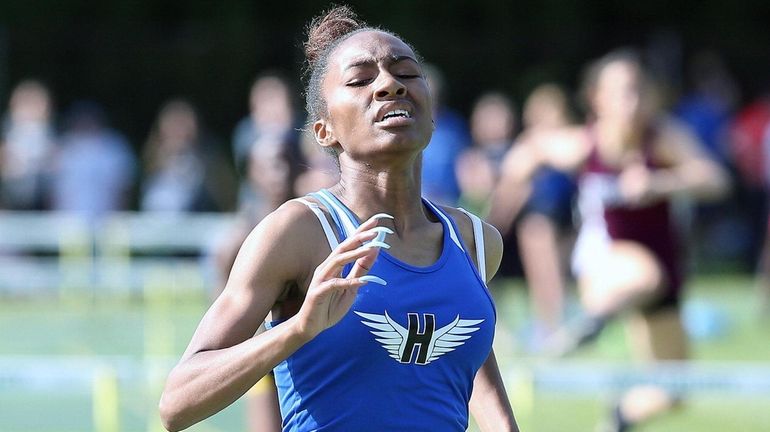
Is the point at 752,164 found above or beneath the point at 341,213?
above

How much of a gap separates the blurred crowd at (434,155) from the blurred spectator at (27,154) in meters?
0.01

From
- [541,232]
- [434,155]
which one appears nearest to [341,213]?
[541,232]

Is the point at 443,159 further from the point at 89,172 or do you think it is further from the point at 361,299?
the point at 361,299

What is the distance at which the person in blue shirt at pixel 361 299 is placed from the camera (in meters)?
3.32

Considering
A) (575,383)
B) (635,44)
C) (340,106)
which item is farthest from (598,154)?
(635,44)

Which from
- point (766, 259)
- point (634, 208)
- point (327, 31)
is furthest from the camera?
point (766, 259)

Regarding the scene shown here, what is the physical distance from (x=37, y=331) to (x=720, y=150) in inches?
347

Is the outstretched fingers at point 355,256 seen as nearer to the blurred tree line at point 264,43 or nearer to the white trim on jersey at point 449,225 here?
the white trim on jersey at point 449,225

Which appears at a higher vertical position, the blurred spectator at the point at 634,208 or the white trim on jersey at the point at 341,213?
the blurred spectator at the point at 634,208

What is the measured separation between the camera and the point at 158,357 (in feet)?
39.8

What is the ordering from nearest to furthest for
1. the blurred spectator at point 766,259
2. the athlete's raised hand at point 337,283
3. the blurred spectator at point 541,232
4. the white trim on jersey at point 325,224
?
the athlete's raised hand at point 337,283, the white trim on jersey at point 325,224, the blurred spectator at point 541,232, the blurred spectator at point 766,259

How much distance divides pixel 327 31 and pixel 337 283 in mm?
1158

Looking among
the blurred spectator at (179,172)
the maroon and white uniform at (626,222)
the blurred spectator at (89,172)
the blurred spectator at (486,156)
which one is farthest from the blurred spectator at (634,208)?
the blurred spectator at (89,172)

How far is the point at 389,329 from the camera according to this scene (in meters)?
3.41
